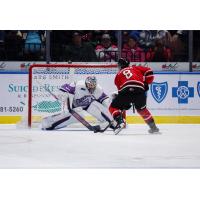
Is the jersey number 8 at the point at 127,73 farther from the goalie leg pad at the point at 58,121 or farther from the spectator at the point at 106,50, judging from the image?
the spectator at the point at 106,50

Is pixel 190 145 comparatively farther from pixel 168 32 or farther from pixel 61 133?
pixel 168 32

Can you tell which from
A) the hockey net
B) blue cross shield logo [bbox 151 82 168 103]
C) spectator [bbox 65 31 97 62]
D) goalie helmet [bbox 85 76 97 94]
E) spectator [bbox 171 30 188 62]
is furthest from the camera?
spectator [bbox 171 30 188 62]

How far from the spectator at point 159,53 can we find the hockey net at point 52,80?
1.41m

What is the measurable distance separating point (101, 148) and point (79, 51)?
3908mm

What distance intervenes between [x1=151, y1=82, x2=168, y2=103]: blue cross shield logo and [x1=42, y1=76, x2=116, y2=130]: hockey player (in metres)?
0.88

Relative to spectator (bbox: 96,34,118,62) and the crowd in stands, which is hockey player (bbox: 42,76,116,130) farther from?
spectator (bbox: 96,34,118,62)

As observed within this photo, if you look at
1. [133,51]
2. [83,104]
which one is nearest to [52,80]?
[83,104]

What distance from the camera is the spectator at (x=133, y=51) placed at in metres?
12.4

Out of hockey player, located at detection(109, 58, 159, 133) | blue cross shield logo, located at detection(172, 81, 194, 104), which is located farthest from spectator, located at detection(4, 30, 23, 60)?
blue cross shield logo, located at detection(172, 81, 194, 104)

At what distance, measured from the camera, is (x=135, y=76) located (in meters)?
10.6

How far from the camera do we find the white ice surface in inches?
288

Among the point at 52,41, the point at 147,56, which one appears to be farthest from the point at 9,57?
the point at 147,56

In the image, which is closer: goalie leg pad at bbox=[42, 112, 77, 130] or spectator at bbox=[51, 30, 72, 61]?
goalie leg pad at bbox=[42, 112, 77, 130]

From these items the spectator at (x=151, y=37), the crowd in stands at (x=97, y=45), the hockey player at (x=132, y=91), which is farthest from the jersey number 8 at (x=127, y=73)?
the spectator at (x=151, y=37)
